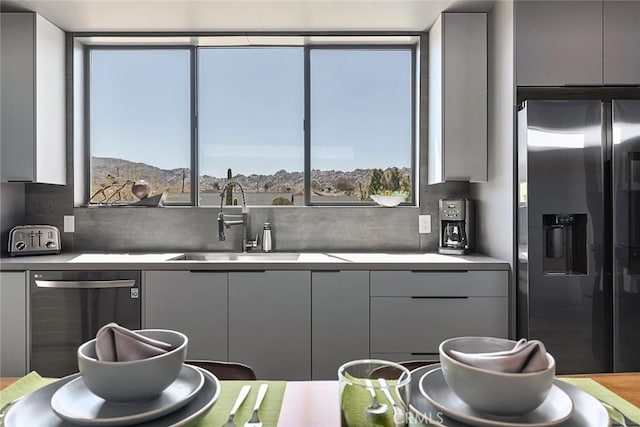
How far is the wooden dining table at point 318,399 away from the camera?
2.43 feet

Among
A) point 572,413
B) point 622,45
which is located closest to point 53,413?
point 572,413

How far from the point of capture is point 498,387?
0.61 m

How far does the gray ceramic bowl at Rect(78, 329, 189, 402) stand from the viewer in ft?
2.08

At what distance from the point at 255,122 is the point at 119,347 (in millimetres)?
2638

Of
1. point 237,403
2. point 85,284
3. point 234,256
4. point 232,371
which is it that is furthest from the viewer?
point 234,256

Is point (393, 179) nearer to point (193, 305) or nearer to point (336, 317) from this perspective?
point (336, 317)

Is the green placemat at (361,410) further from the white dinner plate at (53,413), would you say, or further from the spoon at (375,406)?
the white dinner plate at (53,413)

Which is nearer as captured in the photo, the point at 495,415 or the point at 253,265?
the point at 495,415

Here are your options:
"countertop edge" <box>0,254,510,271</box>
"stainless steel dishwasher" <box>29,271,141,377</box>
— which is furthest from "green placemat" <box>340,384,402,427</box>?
"stainless steel dishwasher" <box>29,271,141,377</box>

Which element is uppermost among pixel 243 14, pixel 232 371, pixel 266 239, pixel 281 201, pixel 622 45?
pixel 243 14

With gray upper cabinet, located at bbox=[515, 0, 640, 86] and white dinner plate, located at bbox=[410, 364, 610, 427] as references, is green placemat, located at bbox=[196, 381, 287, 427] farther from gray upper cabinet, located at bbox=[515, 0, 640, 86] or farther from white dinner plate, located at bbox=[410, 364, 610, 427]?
gray upper cabinet, located at bbox=[515, 0, 640, 86]

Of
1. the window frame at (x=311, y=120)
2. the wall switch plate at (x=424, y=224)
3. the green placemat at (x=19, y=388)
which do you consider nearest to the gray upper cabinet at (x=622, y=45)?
the window frame at (x=311, y=120)

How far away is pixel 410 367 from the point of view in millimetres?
1066

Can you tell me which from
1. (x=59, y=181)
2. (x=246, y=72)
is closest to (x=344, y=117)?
(x=246, y=72)
